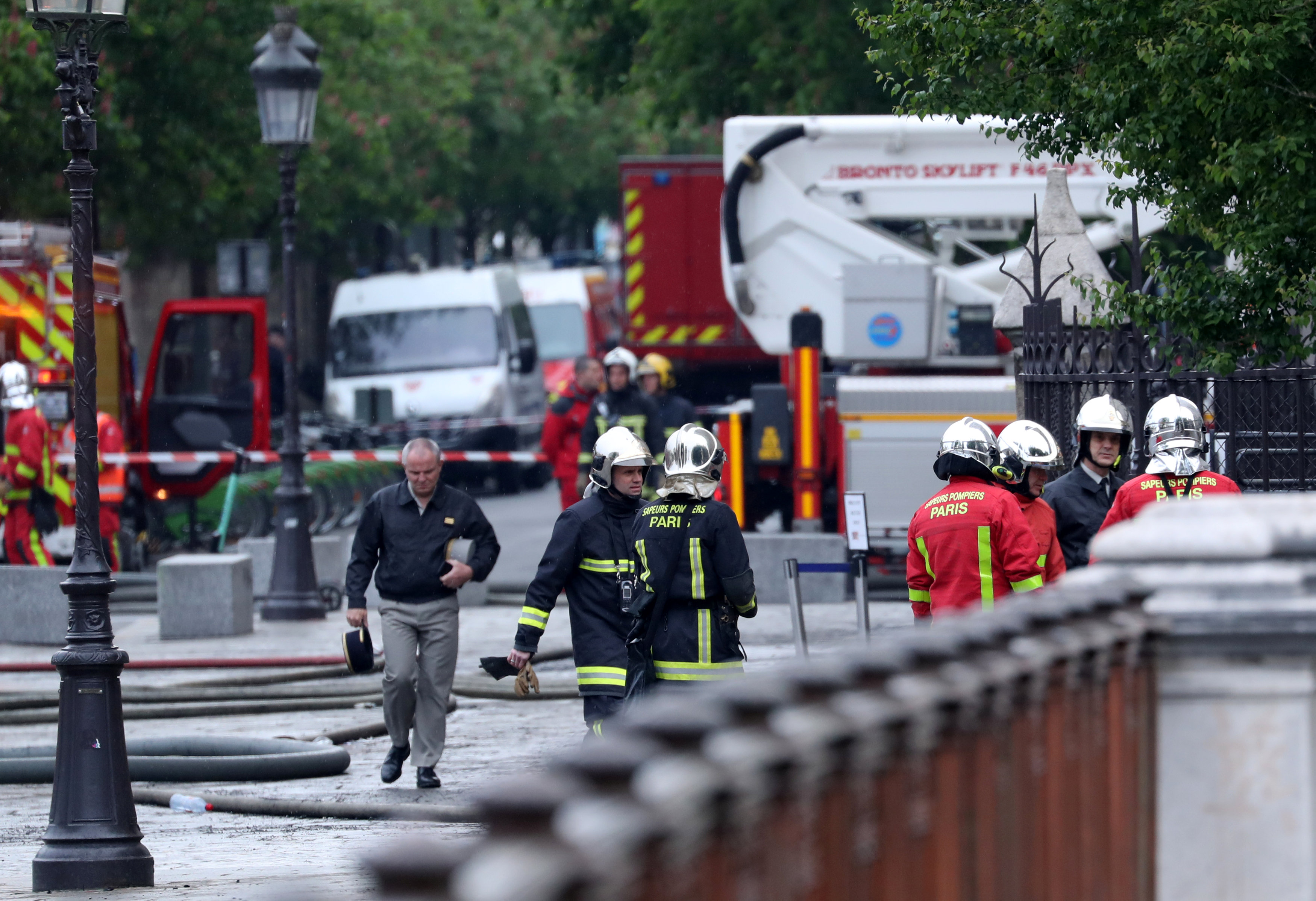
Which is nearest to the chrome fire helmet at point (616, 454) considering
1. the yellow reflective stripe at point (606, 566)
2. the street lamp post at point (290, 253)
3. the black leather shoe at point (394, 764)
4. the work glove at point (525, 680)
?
the yellow reflective stripe at point (606, 566)

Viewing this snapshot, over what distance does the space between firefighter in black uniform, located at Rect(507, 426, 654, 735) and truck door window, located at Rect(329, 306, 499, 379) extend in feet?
59.8

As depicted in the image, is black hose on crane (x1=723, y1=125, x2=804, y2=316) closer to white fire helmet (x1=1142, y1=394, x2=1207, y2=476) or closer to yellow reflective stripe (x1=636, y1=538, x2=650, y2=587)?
white fire helmet (x1=1142, y1=394, x2=1207, y2=476)

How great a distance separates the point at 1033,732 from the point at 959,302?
41.0 ft

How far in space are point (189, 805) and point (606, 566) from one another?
7.64ft

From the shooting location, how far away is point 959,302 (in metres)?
15.5

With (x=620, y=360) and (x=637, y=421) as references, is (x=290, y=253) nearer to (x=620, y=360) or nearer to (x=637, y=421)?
(x=620, y=360)

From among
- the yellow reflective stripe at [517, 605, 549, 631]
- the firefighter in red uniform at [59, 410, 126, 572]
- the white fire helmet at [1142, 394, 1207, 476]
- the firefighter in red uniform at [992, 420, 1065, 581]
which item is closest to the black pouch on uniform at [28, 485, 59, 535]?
the firefighter in red uniform at [59, 410, 126, 572]

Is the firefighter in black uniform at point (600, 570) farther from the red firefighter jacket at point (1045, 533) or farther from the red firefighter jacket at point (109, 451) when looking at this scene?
the red firefighter jacket at point (109, 451)

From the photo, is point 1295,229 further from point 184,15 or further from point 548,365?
point 548,365

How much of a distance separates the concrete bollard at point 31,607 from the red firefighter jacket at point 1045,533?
351 inches

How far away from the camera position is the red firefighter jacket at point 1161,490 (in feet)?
26.5

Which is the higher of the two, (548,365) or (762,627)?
(548,365)

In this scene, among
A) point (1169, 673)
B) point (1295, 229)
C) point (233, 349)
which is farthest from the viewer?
point (233, 349)

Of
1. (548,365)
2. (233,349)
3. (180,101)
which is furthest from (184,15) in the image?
(548,365)
